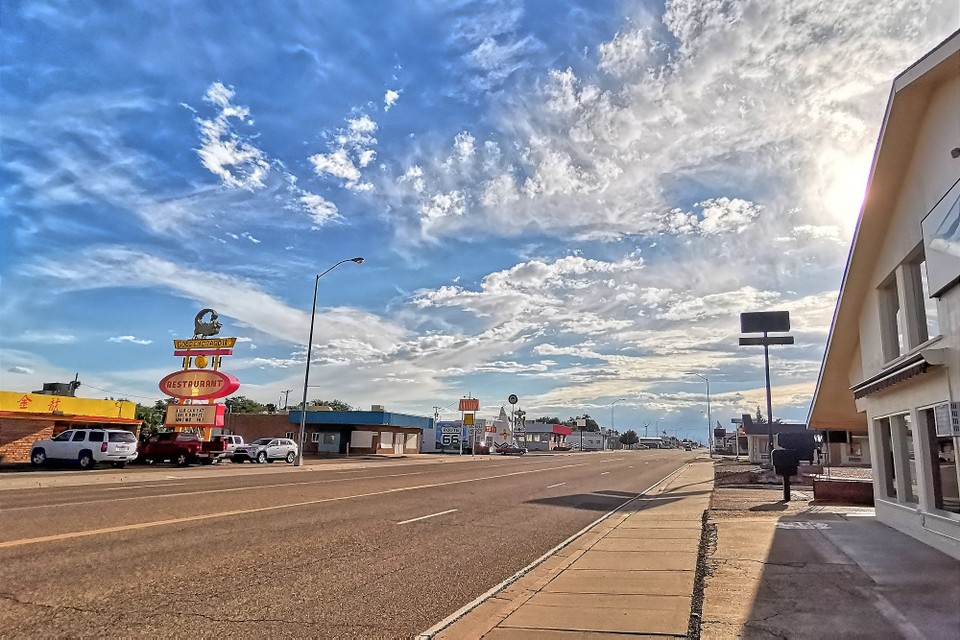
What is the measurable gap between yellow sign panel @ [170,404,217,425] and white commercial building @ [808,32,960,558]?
127 feet

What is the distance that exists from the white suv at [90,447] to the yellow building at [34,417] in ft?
22.4

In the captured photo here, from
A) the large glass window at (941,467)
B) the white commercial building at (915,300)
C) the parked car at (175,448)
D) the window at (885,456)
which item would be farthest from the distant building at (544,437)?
the large glass window at (941,467)

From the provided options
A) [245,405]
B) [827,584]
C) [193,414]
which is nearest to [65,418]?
[193,414]

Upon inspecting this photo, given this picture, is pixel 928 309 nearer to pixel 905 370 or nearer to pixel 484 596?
pixel 905 370

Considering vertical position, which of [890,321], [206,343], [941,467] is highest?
[206,343]

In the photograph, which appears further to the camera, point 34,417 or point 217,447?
point 217,447

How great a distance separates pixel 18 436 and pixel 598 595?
135 feet

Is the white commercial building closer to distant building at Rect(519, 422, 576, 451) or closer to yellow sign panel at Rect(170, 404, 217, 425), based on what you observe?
yellow sign panel at Rect(170, 404, 217, 425)

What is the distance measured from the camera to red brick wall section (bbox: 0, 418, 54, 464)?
3681 centimetres

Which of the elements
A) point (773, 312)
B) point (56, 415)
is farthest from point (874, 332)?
point (56, 415)

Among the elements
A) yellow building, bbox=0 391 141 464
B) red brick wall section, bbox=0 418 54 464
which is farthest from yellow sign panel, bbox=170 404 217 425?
red brick wall section, bbox=0 418 54 464

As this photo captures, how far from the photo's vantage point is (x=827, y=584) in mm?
7730

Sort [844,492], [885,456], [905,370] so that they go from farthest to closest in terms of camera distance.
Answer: [844,492] < [885,456] < [905,370]

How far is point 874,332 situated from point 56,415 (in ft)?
141
